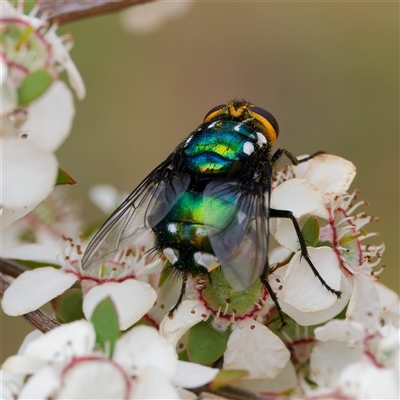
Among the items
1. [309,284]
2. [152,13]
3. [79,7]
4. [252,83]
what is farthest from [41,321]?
[252,83]

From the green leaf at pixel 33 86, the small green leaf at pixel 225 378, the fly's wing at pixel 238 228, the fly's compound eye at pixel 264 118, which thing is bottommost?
the small green leaf at pixel 225 378

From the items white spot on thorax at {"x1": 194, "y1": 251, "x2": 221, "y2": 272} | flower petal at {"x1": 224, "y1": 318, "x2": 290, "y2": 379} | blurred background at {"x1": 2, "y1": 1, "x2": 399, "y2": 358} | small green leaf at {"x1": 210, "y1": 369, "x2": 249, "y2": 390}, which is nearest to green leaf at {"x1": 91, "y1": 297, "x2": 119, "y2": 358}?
small green leaf at {"x1": 210, "y1": 369, "x2": 249, "y2": 390}

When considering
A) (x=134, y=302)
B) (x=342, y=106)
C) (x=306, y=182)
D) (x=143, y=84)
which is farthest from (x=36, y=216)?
(x=342, y=106)

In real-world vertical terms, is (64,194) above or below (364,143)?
above

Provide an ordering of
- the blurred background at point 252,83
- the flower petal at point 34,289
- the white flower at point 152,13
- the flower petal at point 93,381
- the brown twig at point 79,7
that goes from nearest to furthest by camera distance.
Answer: the flower petal at point 93,381, the flower petal at point 34,289, the brown twig at point 79,7, the white flower at point 152,13, the blurred background at point 252,83

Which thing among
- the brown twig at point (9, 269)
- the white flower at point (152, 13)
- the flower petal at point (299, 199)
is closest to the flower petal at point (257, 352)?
the flower petal at point (299, 199)

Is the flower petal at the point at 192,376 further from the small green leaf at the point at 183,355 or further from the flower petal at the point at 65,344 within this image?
the small green leaf at the point at 183,355

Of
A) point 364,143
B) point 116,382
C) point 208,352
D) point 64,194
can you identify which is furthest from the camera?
point 364,143

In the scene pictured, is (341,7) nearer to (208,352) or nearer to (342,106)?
(342,106)
